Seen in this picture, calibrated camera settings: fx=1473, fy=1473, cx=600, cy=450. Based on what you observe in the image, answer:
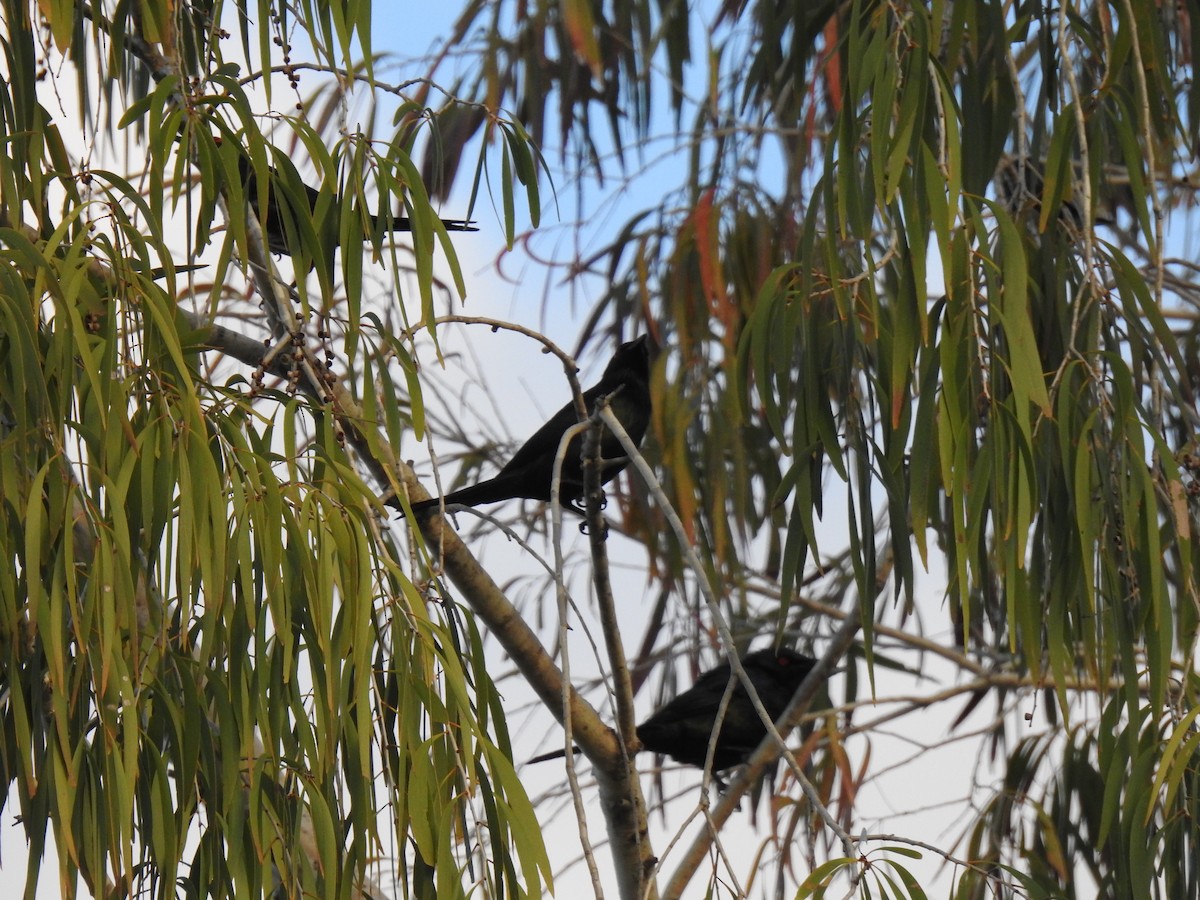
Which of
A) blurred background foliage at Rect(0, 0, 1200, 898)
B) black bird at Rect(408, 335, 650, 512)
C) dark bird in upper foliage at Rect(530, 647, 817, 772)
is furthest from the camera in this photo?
dark bird in upper foliage at Rect(530, 647, 817, 772)

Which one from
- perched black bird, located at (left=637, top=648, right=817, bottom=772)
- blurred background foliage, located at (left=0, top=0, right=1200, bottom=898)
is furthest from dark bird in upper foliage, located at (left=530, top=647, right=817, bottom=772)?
blurred background foliage, located at (left=0, top=0, right=1200, bottom=898)

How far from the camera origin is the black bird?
3.30m

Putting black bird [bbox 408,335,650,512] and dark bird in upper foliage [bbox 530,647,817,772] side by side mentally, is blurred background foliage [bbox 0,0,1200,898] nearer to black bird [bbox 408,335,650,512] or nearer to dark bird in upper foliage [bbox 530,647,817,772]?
black bird [bbox 408,335,650,512]

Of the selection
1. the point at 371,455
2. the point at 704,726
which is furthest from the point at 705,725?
the point at 371,455

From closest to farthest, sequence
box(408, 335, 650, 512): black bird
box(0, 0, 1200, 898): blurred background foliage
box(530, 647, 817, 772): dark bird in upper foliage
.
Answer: box(0, 0, 1200, 898): blurred background foliage < box(408, 335, 650, 512): black bird < box(530, 647, 817, 772): dark bird in upper foliage

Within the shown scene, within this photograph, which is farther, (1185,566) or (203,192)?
(1185,566)

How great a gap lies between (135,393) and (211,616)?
228 mm

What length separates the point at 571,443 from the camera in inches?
131

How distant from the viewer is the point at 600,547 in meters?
2.12

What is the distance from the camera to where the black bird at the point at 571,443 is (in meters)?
3.30

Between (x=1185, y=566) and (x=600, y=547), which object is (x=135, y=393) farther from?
(x=1185, y=566)

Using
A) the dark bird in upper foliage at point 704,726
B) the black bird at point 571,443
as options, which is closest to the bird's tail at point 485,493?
the black bird at point 571,443

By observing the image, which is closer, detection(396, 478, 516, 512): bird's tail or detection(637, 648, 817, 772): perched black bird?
detection(396, 478, 516, 512): bird's tail

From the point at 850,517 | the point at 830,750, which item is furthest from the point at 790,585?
the point at 830,750
